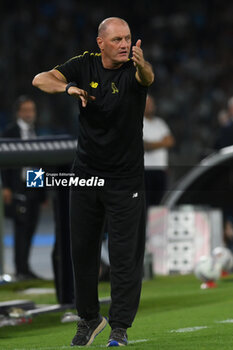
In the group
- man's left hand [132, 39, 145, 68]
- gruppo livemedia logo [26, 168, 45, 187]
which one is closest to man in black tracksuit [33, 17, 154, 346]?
man's left hand [132, 39, 145, 68]

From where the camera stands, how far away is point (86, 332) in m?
6.03

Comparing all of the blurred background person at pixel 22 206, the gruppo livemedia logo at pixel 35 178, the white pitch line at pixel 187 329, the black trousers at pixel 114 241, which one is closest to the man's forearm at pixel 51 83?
the black trousers at pixel 114 241

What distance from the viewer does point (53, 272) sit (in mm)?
8844

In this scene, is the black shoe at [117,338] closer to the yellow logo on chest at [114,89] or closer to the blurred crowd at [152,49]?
the yellow logo on chest at [114,89]

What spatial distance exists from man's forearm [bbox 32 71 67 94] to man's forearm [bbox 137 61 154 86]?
1.48 ft

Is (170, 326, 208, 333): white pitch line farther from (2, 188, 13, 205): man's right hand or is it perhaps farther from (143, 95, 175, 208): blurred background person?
(143, 95, 175, 208): blurred background person

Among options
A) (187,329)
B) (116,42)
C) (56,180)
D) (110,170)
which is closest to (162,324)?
(187,329)

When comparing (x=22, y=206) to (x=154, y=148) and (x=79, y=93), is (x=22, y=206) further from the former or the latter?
(x=79, y=93)

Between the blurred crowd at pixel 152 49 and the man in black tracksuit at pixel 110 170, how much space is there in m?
16.8

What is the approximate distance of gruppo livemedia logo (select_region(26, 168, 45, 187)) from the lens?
646cm

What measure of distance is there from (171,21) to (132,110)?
72.7 ft

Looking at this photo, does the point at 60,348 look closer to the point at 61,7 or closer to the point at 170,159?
the point at 170,159

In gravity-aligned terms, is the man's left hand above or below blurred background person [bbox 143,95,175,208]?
above

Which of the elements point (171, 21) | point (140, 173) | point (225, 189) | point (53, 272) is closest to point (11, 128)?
point (53, 272)
